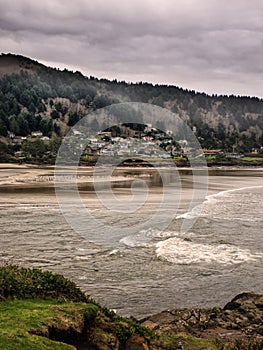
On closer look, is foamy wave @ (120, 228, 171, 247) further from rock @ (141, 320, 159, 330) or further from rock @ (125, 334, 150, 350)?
rock @ (125, 334, 150, 350)

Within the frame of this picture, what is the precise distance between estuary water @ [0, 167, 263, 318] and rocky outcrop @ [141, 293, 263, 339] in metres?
1.07

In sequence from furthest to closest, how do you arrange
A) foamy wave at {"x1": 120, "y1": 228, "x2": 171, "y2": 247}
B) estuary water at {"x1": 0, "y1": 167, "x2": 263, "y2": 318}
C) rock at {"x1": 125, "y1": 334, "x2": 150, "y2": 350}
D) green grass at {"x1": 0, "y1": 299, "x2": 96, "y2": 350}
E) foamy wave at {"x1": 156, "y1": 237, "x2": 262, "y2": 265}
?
foamy wave at {"x1": 120, "y1": 228, "x2": 171, "y2": 247}
foamy wave at {"x1": 156, "y1": 237, "x2": 262, "y2": 265}
estuary water at {"x1": 0, "y1": 167, "x2": 263, "y2": 318}
rock at {"x1": 125, "y1": 334, "x2": 150, "y2": 350}
green grass at {"x1": 0, "y1": 299, "x2": 96, "y2": 350}

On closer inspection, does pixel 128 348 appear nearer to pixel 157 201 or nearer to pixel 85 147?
pixel 157 201

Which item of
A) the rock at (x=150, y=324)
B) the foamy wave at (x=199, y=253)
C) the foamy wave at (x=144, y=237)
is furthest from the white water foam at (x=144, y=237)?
the rock at (x=150, y=324)

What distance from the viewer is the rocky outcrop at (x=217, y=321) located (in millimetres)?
9609

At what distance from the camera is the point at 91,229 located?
22078mm

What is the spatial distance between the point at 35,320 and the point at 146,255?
1057cm

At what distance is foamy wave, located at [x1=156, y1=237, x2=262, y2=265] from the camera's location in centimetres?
1658

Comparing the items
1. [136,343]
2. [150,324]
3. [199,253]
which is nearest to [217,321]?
[150,324]

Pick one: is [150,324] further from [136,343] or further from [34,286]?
[34,286]

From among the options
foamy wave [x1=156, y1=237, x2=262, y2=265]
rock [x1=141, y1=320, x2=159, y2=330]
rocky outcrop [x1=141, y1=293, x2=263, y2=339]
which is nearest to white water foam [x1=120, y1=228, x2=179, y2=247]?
foamy wave [x1=156, y1=237, x2=262, y2=265]

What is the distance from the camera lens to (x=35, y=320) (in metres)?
6.83

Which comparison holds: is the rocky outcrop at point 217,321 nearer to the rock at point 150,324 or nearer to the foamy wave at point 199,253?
the rock at point 150,324

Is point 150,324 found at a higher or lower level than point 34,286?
lower
